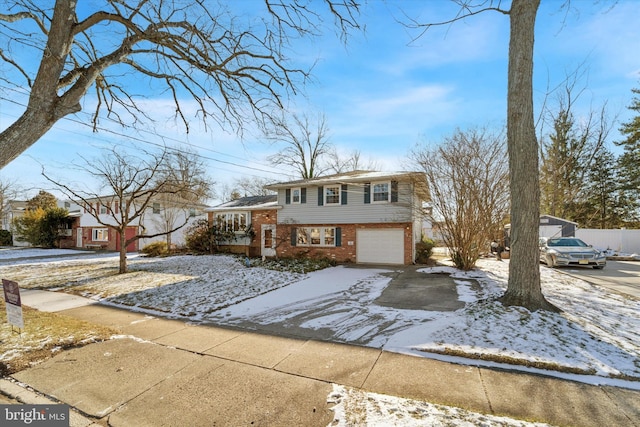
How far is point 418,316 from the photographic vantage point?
19.0 feet

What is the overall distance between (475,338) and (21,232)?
40339mm

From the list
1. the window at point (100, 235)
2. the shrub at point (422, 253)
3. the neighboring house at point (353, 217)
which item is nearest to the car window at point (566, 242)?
the shrub at point (422, 253)

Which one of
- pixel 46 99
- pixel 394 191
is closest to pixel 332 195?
pixel 394 191

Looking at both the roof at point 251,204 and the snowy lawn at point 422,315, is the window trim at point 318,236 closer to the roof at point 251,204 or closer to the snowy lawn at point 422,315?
the roof at point 251,204

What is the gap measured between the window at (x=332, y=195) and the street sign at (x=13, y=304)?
12.8 metres

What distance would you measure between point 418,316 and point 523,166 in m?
3.55

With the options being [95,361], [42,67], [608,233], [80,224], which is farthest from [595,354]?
Answer: [80,224]

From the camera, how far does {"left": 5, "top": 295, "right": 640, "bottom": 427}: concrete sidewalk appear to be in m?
2.75

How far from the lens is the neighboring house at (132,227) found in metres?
24.7

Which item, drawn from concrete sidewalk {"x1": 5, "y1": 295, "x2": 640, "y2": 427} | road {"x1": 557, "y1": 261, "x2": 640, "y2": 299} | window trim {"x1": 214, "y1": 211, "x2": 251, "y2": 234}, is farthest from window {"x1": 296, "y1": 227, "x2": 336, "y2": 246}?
concrete sidewalk {"x1": 5, "y1": 295, "x2": 640, "y2": 427}

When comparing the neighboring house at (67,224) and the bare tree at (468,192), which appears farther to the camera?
the neighboring house at (67,224)

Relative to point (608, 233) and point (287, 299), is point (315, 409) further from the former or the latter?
point (608, 233)

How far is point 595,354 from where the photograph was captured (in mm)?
3850

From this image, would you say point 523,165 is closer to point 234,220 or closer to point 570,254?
point 570,254
